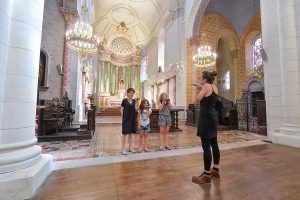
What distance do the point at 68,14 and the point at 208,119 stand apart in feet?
29.8

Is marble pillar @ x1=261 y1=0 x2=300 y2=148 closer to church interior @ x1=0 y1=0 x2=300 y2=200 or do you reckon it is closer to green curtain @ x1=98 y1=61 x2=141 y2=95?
church interior @ x1=0 y1=0 x2=300 y2=200

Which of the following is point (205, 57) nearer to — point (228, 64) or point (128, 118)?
point (228, 64)

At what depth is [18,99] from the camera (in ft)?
6.21

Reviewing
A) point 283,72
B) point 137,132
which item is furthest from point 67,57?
point 283,72

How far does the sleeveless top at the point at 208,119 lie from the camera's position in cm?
214

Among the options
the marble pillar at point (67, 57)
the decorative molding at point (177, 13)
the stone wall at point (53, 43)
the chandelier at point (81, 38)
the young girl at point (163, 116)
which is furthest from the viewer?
the decorative molding at point (177, 13)

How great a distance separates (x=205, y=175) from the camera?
2.15m

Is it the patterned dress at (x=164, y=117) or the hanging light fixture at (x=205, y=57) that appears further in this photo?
the hanging light fixture at (x=205, y=57)

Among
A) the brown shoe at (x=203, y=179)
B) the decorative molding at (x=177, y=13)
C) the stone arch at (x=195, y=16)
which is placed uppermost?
the decorative molding at (x=177, y=13)

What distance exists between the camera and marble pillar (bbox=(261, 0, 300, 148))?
176 inches

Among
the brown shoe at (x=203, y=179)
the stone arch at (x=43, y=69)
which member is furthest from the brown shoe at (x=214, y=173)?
the stone arch at (x=43, y=69)

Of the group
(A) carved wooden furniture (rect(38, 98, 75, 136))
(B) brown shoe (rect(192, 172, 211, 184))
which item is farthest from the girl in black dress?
(A) carved wooden furniture (rect(38, 98, 75, 136))

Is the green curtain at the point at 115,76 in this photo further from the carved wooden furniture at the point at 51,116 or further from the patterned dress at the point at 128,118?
the patterned dress at the point at 128,118

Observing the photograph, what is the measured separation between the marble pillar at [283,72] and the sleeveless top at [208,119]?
3.58 m
